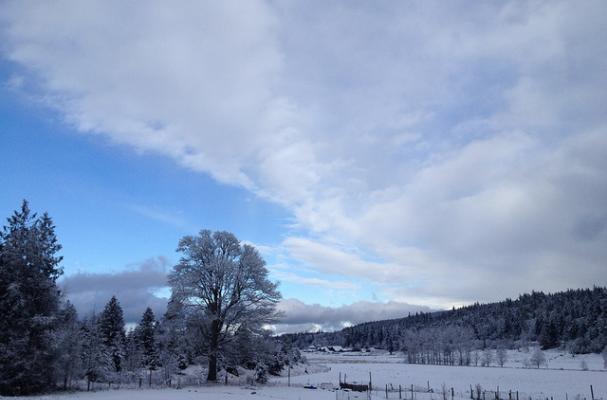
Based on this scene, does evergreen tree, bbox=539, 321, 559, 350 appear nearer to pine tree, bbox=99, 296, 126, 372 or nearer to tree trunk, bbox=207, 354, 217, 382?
pine tree, bbox=99, 296, 126, 372

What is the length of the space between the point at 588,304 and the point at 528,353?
33399mm

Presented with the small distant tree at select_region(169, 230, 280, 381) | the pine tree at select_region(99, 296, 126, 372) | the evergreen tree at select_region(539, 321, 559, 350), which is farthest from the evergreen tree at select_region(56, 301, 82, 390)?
the evergreen tree at select_region(539, 321, 559, 350)

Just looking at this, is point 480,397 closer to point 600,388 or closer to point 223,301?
point 223,301

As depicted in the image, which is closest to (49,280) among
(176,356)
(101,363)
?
(101,363)

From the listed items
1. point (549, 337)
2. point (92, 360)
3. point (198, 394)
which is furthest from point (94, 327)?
point (549, 337)

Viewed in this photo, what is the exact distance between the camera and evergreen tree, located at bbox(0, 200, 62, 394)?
30.6m

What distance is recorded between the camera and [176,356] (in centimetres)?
5491

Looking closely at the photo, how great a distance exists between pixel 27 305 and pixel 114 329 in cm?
4051

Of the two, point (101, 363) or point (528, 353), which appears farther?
point (528, 353)

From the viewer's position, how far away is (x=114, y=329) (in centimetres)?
7031

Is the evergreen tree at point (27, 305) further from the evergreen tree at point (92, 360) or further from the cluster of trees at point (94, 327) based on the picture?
the evergreen tree at point (92, 360)

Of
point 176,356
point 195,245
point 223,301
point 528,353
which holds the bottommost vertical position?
point 528,353

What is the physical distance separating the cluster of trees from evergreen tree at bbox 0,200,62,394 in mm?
60

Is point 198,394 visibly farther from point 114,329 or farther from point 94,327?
point 114,329
